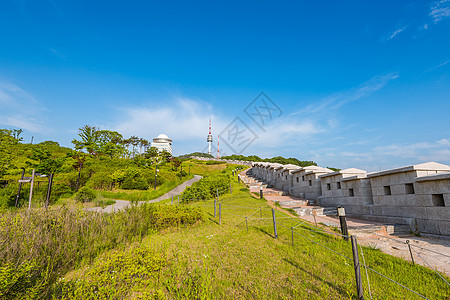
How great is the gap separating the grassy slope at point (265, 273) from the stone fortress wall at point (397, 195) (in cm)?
291

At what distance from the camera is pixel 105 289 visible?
328 cm

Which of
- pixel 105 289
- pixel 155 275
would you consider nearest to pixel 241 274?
pixel 155 275

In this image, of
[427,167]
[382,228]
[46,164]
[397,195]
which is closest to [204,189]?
[382,228]

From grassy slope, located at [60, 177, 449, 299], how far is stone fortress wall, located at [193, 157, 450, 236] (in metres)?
2.91

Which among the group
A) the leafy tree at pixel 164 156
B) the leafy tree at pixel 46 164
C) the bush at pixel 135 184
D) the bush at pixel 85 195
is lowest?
the bush at pixel 85 195

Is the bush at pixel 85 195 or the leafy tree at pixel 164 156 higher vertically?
the leafy tree at pixel 164 156

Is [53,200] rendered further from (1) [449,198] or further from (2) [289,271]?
(1) [449,198]

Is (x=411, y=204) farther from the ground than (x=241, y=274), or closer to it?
farther from the ground

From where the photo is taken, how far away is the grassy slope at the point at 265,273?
328cm

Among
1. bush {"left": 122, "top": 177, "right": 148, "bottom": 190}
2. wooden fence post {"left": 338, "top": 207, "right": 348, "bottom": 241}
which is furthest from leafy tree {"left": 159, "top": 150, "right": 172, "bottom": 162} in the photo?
wooden fence post {"left": 338, "top": 207, "right": 348, "bottom": 241}

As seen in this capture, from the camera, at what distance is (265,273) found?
158 inches

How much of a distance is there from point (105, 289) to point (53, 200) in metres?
17.4

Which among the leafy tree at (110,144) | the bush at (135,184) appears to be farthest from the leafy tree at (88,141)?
the bush at (135,184)

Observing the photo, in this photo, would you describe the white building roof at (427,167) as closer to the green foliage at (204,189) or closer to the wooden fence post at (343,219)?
the wooden fence post at (343,219)
